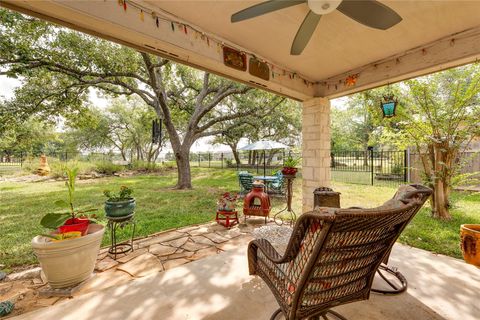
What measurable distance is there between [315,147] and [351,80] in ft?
4.29

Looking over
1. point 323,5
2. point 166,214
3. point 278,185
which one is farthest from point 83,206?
point 323,5

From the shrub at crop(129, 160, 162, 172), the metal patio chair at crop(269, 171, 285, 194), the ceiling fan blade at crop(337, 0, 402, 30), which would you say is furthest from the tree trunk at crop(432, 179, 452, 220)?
the shrub at crop(129, 160, 162, 172)

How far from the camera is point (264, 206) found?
3.82 metres

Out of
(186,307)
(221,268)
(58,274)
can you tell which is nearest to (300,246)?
(186,307)

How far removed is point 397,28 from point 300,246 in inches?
111

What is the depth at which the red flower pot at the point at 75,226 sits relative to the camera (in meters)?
2.14

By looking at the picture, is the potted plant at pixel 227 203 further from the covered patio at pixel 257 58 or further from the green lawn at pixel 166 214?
the covered patio at pixel 257 58

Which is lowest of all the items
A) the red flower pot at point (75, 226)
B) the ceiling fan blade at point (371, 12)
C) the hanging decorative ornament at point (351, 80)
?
the red flower pot at point (75, 226)

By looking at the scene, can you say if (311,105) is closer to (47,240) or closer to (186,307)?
(186,307)

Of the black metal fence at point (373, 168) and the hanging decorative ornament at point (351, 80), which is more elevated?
the hanging decorative ornament at point (351, 80)

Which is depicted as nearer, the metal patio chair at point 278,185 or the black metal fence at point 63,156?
the metal patio chair at point 278,185

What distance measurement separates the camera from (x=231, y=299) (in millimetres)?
1914

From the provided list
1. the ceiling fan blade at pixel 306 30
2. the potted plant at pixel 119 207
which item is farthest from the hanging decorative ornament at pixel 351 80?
the potted plant at pixel 119 207

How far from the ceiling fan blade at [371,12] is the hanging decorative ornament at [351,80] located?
172cm
